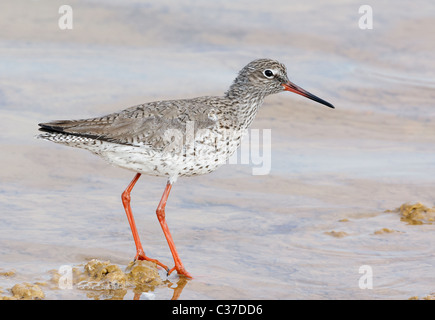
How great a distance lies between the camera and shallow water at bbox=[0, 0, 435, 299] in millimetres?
6836

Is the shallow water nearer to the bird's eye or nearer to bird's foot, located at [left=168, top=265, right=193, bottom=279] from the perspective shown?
bird's foot, located at [left=168, top=265, right=193, bottom=279]

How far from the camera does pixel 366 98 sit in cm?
1207

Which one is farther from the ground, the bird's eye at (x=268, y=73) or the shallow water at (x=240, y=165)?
the bird's eye at (x=268, y=73)

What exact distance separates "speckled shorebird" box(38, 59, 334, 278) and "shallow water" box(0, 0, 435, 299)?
29.4 inches

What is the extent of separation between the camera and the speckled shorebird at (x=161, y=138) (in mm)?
6793

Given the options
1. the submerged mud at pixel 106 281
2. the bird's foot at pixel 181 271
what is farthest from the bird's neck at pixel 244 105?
the submerged mud at pixel 106 281

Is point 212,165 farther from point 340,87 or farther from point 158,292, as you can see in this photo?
point 340,87

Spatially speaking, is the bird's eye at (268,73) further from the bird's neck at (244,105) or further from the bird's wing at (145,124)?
the bird's wing at (145,124)

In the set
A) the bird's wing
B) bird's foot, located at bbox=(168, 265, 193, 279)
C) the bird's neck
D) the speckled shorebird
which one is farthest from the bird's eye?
bird's foot, located at bbox=(168, 265, 193, 279)

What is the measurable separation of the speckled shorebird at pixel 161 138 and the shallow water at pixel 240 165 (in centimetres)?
75

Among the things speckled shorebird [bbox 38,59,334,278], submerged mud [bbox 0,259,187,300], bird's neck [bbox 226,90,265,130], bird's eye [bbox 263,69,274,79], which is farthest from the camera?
bird's eye [bbox 263,69,274,79]

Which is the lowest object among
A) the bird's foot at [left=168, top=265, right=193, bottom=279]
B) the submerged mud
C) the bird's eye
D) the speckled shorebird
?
the bird's foot at [left=168, top=265, right=193, bottom=279]
